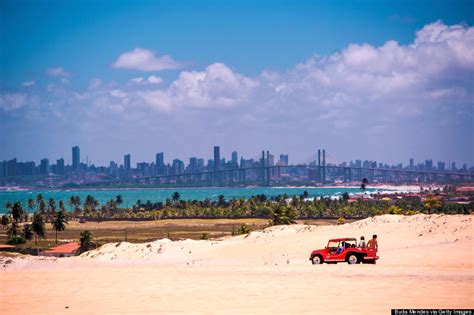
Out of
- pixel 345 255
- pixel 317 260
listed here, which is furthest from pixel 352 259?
pixel 317 260

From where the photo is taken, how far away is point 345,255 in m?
26.8

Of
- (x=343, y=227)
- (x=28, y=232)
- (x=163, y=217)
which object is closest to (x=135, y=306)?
(x=343, y=227)

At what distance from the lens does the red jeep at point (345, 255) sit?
87.3ft

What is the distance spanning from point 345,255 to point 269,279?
17.3 ft

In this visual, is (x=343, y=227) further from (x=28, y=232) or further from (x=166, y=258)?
(x=28, y=232)

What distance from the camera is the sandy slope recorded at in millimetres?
17469

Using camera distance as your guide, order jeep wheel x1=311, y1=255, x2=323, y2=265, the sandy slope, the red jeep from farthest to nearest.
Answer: jeep wheel x1=311, y1=255, x2=323, y2=265 → the red jeep → the sandy slope

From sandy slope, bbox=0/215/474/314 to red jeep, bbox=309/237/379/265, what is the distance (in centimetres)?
56

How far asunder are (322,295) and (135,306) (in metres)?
5.05

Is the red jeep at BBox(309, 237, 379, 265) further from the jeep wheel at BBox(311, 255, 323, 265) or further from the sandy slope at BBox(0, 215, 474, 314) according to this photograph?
the sandy slope at BBox(0, 215, 474, 314)

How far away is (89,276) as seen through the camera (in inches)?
964

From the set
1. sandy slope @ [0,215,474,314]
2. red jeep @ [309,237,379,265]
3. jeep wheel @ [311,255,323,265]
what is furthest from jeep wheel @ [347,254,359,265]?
jeep wheel @ [311,255,323,265]

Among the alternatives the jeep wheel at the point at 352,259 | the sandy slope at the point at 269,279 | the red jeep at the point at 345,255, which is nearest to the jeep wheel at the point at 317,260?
the red jeep at the point at 345,255

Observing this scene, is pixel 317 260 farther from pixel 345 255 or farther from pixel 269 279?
pixel 269 279
